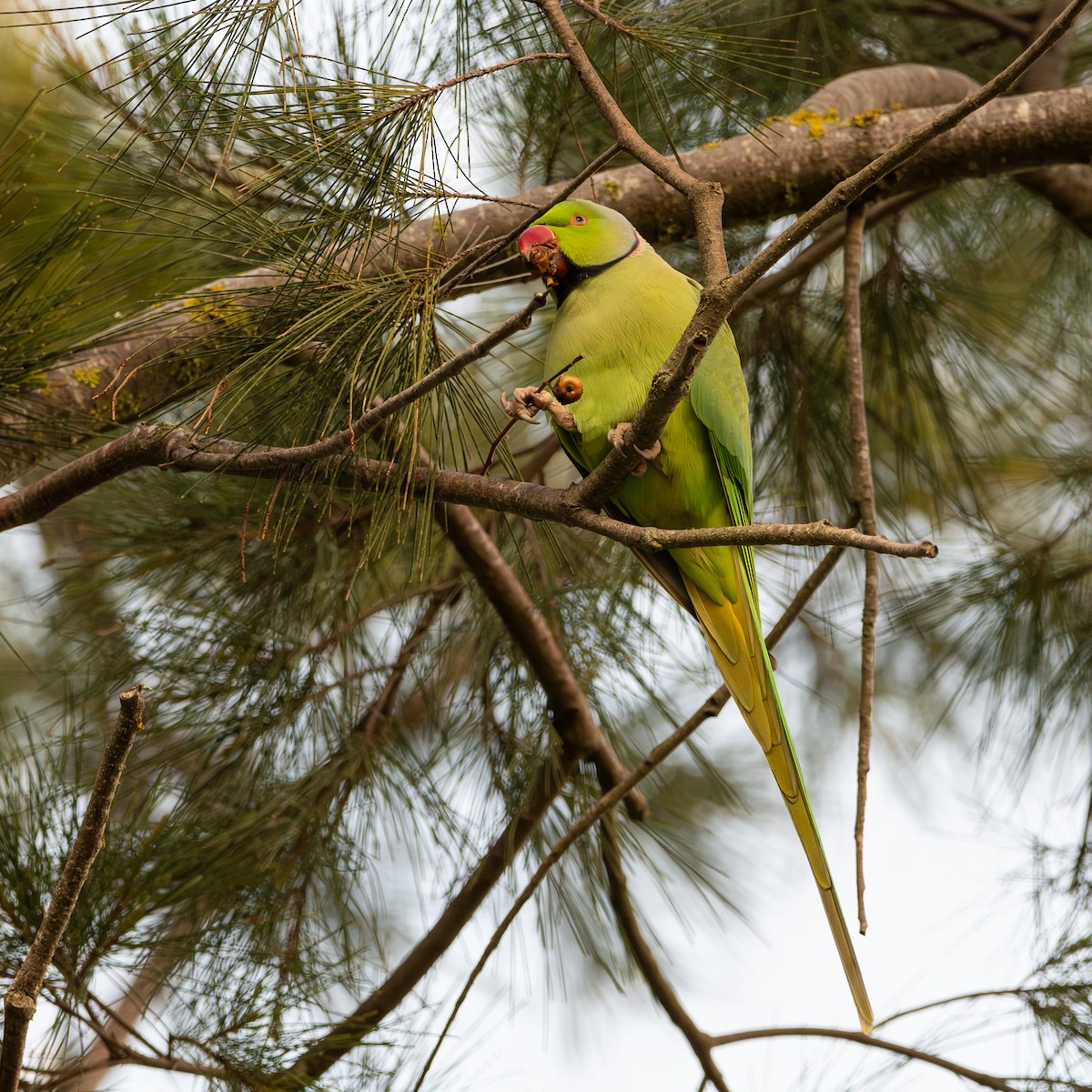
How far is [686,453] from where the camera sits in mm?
1644

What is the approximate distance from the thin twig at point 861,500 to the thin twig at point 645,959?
0.53 metres

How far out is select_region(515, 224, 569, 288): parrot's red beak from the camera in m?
1.57

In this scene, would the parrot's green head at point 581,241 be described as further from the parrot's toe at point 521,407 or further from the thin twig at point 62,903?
the thin twig at point 62,903

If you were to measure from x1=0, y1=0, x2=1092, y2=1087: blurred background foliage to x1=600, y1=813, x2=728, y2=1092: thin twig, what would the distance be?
0.08 metres

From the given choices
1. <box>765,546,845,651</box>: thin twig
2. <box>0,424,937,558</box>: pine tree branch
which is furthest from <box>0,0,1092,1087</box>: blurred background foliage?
<box>765,546,845,651</box>: thin twig

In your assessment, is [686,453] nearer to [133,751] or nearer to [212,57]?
[212,57]

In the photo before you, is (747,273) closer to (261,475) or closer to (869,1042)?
(261,475)

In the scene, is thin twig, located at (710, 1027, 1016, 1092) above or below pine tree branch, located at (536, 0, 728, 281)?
below

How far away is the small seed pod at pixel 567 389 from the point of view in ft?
4.84

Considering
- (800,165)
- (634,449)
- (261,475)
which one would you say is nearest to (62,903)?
(261,475)

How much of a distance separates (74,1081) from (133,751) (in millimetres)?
691

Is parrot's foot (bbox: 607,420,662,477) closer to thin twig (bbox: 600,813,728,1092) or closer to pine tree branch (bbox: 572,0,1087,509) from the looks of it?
pine tree branch (bbox: 572,0,1087,509)

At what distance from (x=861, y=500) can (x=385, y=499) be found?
675 millimetres

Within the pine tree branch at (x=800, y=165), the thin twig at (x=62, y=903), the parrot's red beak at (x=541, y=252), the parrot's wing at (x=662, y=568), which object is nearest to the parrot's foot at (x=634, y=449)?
the parrot's wing at (x=662, y=568)
